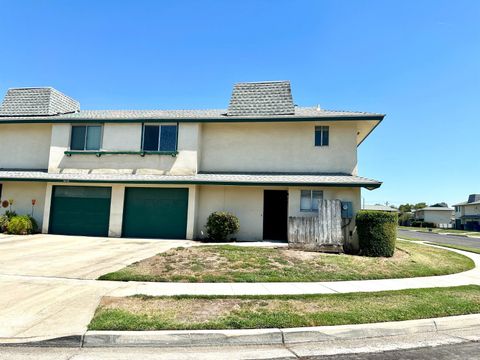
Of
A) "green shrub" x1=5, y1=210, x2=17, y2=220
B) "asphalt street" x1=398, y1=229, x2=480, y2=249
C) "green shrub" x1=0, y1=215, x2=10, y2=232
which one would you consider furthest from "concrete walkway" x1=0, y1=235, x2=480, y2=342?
"asphalt street" x1=398, y1=229, x2=480, y2=249

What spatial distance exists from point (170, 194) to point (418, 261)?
11946 mm

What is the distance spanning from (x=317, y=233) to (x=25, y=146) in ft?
58.3

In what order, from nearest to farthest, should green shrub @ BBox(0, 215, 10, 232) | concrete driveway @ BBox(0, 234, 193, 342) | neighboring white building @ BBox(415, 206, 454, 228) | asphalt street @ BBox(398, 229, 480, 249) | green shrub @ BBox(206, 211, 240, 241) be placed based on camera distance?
concrete driveway @ BBox(0, 234, 193, 342)
green shrub @ BBox(206, 211, 240, 241)
green shrub @ BBox(0, 215, 10, 232)
asphalt street @ BBox(398, 229, 480, 249)
neighboring white building @ BBox(415, 206, 454, 228)

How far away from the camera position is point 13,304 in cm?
599

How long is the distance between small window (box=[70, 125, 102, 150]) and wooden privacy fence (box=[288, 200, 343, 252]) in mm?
12007

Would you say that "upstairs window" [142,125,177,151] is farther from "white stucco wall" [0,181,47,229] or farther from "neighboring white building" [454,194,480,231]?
"neighboring white building" [454,194,480,231]

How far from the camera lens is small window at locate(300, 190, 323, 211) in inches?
607

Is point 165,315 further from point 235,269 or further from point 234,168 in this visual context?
point 234,168

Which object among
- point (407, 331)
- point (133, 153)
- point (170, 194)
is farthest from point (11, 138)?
point (407, 331)

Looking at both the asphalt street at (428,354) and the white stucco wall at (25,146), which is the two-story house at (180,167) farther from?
the asphalt street at (428,354)

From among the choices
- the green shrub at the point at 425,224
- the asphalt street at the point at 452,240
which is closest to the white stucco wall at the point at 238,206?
the asphalt street at the point at 452,240

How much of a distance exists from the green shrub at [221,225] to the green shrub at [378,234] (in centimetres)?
602

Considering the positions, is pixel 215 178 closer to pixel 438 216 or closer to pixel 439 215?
pixel 438 216

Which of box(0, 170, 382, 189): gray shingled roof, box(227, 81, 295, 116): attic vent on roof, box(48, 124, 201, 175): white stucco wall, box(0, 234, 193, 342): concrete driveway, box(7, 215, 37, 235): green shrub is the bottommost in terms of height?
box(0, 234, 193, 342): concrete driveway
